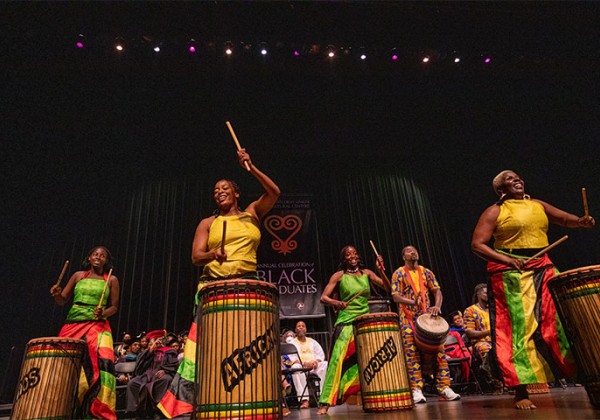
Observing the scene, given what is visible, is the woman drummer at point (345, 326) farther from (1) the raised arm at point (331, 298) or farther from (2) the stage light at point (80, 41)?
(2) the stage light at point (80, 41)

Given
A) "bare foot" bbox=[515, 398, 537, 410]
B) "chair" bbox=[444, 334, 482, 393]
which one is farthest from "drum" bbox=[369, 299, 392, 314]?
"bare foot" bbox=[515, 398, 537, 410]

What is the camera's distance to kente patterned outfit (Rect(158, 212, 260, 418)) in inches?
98.7

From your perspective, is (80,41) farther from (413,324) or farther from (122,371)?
(413,324)

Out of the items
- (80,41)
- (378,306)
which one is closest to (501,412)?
(378,306)

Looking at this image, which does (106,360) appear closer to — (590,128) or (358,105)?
(358,105)

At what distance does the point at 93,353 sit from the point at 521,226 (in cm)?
366

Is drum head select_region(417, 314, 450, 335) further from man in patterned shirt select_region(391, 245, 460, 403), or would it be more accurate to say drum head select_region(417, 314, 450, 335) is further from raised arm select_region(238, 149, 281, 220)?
raised arm select_region(238, 149, 281, 220)

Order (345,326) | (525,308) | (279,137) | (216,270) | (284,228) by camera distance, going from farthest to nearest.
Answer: (279,137), (284,228), (345,326), (525,308), (216,270)

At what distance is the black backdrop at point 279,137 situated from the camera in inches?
312

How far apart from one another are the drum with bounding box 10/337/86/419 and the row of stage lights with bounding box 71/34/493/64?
661cm

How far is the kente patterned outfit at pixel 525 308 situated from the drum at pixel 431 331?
5.24ft

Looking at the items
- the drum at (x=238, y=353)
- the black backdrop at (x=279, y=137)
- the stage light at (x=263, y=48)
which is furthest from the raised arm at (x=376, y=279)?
the stage light at (x=263, y=48)

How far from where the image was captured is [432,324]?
4.46m

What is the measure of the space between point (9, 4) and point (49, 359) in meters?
6.55
